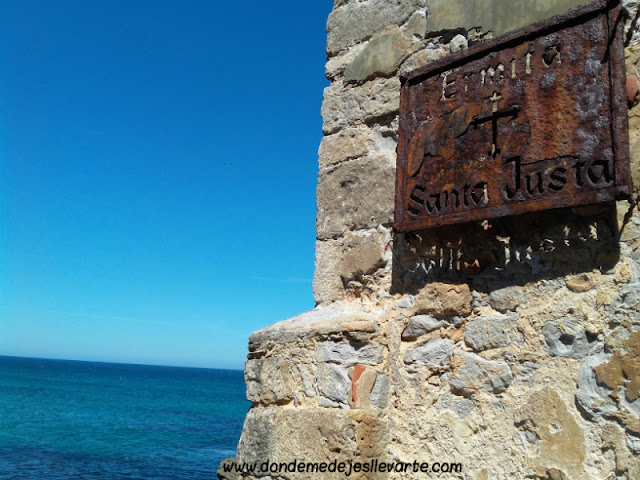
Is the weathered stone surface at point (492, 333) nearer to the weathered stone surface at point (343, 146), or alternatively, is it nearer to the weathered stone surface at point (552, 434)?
the weathered stone surface at point (552, 434)

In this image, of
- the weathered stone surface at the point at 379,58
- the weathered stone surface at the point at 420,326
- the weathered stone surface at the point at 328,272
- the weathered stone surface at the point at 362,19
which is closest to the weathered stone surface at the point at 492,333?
the weathered stone surface at the point at 420,326

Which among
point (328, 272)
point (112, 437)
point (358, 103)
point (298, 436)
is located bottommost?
point (112, 437)

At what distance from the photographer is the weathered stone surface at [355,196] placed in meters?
2.11

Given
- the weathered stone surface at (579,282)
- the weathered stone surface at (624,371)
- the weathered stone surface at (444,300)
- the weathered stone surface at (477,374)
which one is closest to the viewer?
the weathered stone surface at (624,371)

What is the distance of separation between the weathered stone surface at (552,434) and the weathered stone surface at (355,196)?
2.63ft

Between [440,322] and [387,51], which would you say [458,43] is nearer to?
[387,51]

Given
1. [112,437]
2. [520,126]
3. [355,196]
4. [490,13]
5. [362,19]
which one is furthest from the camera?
[112,437]

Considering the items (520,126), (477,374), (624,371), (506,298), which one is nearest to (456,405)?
(477,374)

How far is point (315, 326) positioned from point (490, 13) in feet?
4.05

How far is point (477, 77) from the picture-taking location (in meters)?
1.84

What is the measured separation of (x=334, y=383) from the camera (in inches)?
76.5

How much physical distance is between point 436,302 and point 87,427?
3264 centimetres

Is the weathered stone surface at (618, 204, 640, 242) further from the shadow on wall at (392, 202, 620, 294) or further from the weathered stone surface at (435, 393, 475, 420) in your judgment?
the weathered stone surface at (435, 393, 475, 420)

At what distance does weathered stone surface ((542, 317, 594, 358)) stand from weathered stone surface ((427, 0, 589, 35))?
3.14ft
